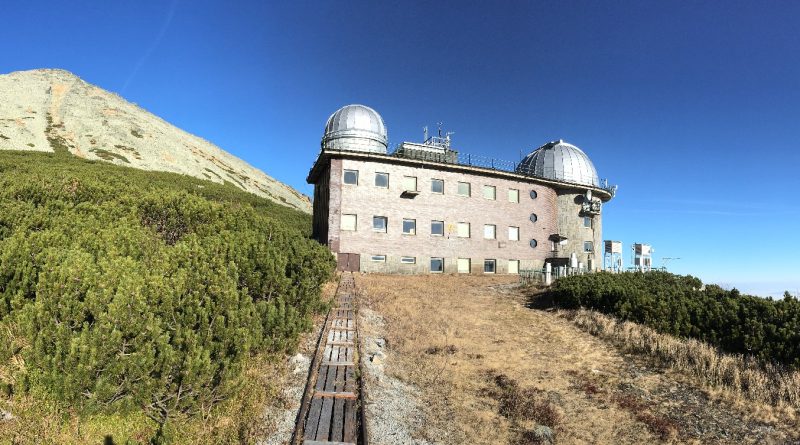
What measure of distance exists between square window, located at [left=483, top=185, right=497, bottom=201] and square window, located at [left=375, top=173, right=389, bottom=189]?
28.2 feet

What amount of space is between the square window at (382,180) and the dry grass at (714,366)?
60.8 ft

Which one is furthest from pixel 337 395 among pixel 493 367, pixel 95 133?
pixel 95 133

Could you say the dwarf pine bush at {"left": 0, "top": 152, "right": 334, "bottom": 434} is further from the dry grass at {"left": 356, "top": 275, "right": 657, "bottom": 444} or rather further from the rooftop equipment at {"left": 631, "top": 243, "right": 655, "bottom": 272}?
the rooftop equipment at {"left": 631, "top": 243, "right": 655, "bottom": 272}

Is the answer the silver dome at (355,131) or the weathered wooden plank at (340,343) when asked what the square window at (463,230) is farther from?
the weathered wooden plank at (340,343)

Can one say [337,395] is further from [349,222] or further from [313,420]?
[349,222]

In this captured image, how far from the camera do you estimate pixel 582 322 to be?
1570cm

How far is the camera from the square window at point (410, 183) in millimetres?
30391

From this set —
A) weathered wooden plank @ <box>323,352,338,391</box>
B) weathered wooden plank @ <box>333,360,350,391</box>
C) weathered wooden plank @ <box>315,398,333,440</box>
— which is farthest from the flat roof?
weathered wooden plank @ <box>315,398,333,440</box>

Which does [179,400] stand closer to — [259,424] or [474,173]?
[259,424]

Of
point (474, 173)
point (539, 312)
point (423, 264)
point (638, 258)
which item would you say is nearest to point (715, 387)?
point (539, 312)

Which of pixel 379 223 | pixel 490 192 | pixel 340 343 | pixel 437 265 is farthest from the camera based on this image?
pixel 490 192

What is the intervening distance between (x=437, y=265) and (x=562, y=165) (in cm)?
1675

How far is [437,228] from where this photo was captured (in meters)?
31.2

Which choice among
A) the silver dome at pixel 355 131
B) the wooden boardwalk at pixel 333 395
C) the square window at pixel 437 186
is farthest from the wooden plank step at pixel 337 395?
the silver dome at pixel 355 131
